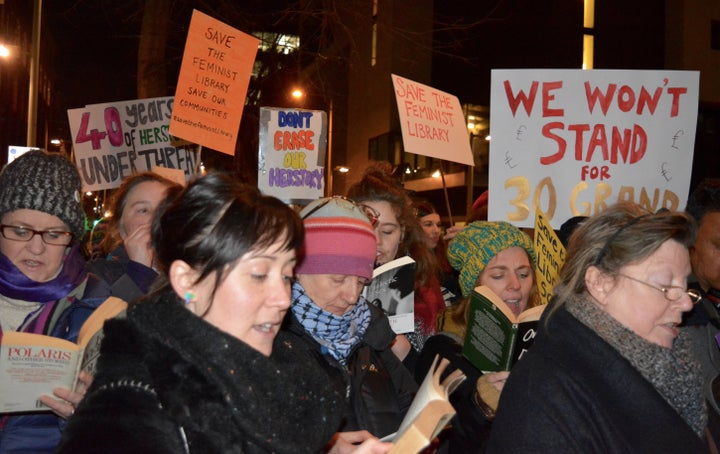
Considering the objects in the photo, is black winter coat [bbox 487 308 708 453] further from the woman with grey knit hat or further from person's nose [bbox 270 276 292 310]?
the woman with grey knit hat

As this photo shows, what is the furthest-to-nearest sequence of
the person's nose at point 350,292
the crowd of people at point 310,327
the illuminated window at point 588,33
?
the illuminated window at point 588,33 → the person's nose at point 350,292 → the crowd of people at point 310,327

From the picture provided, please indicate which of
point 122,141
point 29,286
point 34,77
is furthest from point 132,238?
point 34,77

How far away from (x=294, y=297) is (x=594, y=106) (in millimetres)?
3012

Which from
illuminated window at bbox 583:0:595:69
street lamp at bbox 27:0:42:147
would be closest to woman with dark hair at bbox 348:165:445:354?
street lamp at bbox 27:0:42:147

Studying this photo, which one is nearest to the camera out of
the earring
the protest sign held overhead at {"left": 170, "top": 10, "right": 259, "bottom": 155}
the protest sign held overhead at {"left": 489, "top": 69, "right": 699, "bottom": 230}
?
the earring

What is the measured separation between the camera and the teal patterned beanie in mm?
4164

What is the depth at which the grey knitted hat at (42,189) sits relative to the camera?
347 centimetres

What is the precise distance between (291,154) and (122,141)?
2488 millimetres

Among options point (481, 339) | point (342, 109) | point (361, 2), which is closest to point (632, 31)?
point (342, 109)

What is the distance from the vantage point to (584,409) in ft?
7.89

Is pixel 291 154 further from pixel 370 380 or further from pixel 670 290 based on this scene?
pixel 670 290

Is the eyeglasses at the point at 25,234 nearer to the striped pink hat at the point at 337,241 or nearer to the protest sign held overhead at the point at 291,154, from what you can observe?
the striped pink hat at the point at 337,241

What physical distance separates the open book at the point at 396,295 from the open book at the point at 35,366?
1768 millimetres

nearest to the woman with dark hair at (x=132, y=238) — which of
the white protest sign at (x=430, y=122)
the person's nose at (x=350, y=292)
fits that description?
the person's nose at (x=350, y=292)
